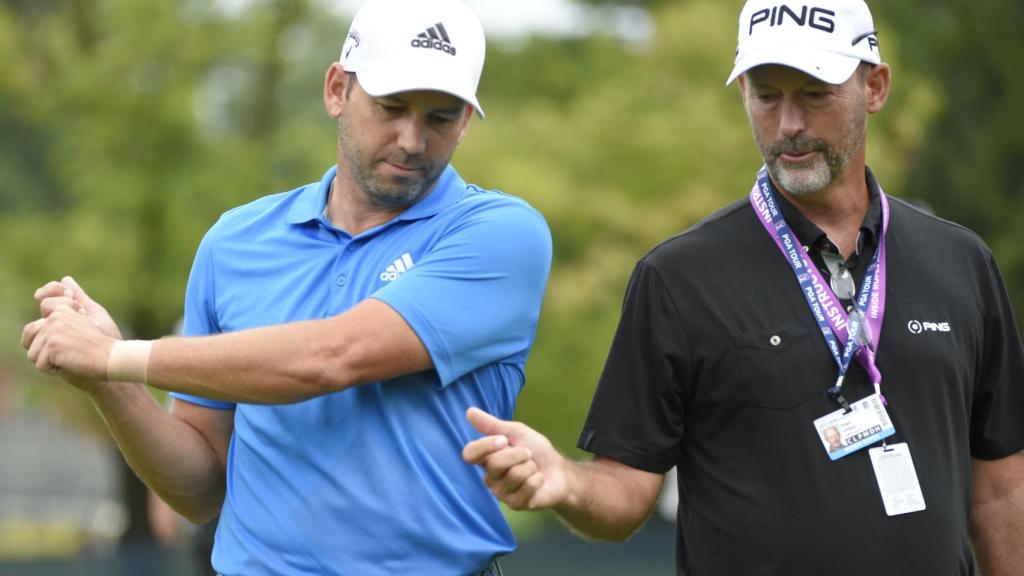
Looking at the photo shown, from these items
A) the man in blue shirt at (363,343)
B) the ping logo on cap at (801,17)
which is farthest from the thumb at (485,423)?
the ping logo on cap at (801,17)

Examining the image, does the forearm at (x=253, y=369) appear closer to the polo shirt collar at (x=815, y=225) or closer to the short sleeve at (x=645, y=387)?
the short sleeve at (x=645, y=387)

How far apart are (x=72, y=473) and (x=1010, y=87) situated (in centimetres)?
2655

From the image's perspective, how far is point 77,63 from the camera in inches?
656

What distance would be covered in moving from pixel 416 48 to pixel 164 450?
129 centimetres

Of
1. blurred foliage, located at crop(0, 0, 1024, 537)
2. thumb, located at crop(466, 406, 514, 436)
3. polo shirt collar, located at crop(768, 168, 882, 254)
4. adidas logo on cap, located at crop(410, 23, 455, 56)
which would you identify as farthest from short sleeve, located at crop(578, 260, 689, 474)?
blurred foliage, located at crop(0, 0, 1024, 537)

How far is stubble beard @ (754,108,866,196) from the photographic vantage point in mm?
4238

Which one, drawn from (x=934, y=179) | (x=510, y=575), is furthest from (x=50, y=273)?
(x=934, y=179)

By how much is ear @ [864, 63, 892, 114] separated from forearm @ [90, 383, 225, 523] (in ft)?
6.82

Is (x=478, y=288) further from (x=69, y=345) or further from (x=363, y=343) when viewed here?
(x=69, y=345)

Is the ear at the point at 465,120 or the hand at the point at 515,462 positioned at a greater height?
the ear at the point at 465,120

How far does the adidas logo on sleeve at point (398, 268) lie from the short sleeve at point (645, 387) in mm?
589

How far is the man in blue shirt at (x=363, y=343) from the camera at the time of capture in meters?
3.91

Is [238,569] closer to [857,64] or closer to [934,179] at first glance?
[857,64]

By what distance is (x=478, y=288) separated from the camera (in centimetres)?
413
